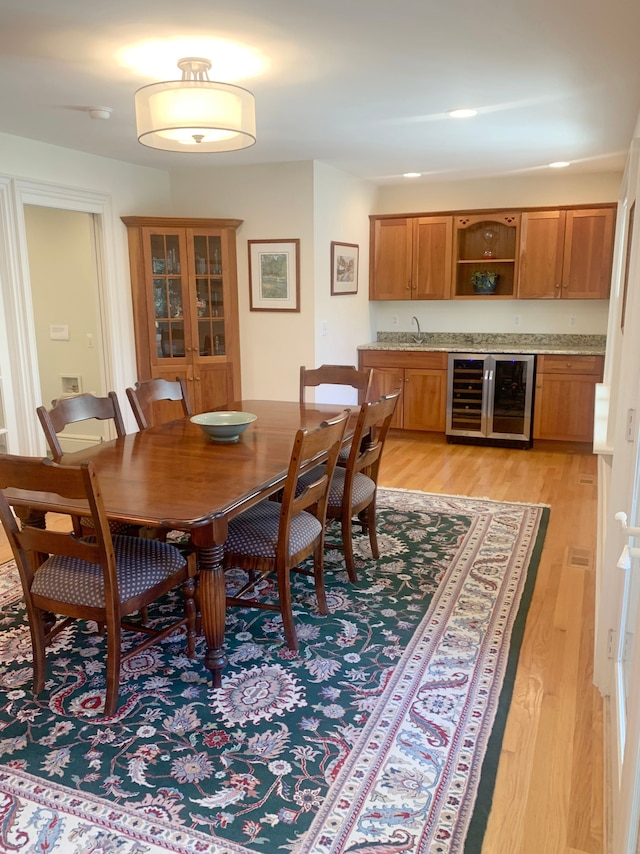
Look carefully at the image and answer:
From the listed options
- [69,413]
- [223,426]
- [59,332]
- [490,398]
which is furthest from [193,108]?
[490,398]

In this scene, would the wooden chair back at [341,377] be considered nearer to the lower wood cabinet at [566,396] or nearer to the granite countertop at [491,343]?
the granite countertop at [491,343]

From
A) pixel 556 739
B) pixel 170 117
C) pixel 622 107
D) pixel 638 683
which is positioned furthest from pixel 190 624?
pixel 622 107

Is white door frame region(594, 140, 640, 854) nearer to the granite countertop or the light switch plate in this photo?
the granite countertop

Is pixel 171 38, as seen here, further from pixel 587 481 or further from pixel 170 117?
pixel 587 481

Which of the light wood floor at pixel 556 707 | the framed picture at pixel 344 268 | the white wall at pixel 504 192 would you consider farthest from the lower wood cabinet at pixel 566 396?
the framed picture at pixel 344 268

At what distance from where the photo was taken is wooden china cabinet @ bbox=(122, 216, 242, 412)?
16.9ft

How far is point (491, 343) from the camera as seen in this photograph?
252 inches

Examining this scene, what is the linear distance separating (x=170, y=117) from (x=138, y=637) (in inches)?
84.3

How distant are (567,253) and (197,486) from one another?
15.5 feet

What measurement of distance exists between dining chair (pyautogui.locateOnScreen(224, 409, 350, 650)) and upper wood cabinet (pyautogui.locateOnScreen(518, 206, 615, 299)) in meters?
4.01

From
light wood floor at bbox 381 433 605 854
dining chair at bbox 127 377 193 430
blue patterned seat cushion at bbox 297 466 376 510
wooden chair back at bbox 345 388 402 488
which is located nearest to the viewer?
light wood floor at bbox 381 433 605 854

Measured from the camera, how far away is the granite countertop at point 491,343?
5852mm

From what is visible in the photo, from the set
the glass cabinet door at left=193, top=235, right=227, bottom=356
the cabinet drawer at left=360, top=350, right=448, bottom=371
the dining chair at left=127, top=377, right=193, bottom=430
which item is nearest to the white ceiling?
the glass cabinet door at left=193, top=235, right=227, bottom=356

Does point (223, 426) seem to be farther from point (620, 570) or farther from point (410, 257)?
point (410, 257)
